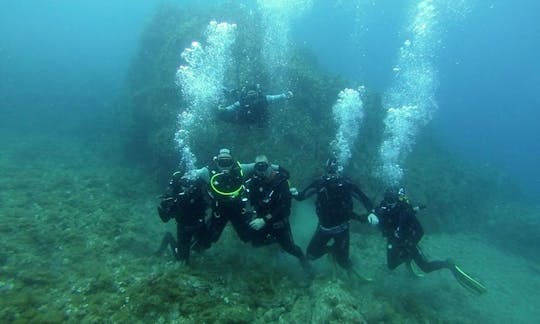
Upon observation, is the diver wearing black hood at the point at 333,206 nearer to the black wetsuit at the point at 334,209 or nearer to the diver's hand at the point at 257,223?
the black wetsuit at the point at 334,209

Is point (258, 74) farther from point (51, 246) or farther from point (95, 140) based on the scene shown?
point (95, 140)

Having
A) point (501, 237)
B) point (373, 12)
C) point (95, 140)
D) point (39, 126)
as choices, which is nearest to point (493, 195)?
point (501, 237)

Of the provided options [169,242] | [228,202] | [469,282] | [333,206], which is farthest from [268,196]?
[469,282]

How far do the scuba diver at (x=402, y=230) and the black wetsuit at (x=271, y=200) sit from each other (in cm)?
178

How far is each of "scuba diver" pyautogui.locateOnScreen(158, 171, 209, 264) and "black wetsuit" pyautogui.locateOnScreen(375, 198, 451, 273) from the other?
3392mm

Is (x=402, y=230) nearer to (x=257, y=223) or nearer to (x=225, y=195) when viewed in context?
(x=257, y=223)

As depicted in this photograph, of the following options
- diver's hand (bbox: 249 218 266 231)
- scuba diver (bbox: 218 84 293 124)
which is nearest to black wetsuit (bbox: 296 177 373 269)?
diver's hand (bbox: 249 218 266 231)

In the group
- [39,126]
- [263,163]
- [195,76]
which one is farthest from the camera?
[39,126]

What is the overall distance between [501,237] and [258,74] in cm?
1092

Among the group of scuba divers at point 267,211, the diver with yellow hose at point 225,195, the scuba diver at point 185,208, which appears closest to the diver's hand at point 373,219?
the group of scuba divers at point 267,211

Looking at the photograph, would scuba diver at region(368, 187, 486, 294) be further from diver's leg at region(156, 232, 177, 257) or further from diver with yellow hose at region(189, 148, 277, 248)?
diver's leg at region(156, 232, 177, 257)

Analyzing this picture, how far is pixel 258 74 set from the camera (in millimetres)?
12898

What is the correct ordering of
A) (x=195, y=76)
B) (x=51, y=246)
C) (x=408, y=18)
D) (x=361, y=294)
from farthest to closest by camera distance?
(x=408, y=18), (x=195, y=76), (x=51, y=246), (x=361, y=294)

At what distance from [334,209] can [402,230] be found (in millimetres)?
1450
